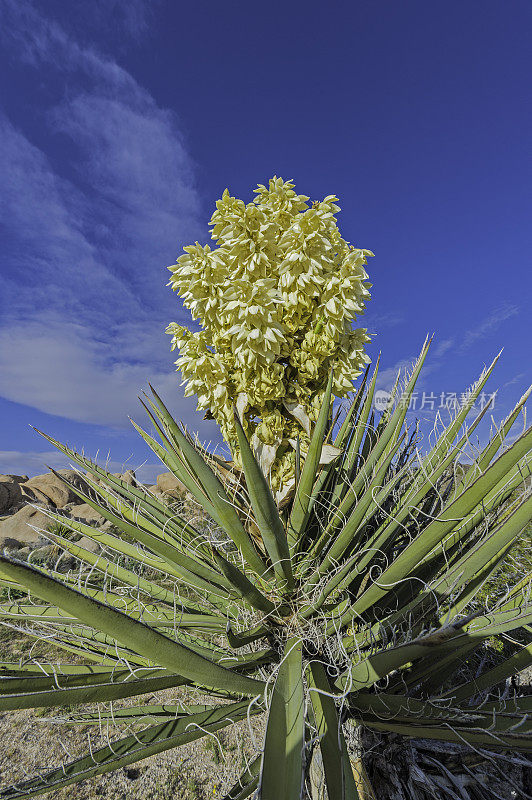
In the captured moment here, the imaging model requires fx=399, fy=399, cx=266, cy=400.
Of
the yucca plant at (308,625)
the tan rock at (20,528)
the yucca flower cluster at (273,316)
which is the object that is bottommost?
the yucca plant at (308,625)

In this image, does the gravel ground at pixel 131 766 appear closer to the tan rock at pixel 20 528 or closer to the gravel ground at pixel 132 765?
the gravel ground at pixel 132 765

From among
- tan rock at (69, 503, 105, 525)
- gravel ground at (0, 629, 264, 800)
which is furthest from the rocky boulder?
gravel ground at (0, 629, 264, 800)

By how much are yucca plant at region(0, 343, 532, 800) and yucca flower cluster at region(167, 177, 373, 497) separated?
0.68 ft

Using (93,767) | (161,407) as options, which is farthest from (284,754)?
(161,407)

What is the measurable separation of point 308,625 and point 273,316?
1133 mm

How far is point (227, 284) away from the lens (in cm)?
154

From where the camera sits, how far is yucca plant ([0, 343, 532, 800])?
0.88 metres

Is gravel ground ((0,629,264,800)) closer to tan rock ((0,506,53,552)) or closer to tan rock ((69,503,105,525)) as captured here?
tan rock ((0,506,53,552))

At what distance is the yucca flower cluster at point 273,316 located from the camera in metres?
1.49

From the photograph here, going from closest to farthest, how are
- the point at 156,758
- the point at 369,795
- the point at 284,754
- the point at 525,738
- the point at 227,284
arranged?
the point at 284,754, the point at 525,738, the point at 369,795, the point at 227,284, the point at 156,758

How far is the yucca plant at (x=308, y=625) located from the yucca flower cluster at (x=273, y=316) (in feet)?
0.68

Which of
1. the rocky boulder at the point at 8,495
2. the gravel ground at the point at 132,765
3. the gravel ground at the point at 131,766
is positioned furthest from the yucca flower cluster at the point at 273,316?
the rocky boulder at the point at 8,495

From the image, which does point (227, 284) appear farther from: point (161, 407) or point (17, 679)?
point (17, 679)

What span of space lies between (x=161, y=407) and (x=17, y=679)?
1.00m
